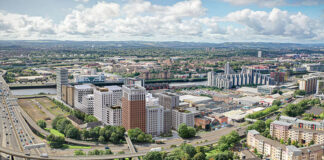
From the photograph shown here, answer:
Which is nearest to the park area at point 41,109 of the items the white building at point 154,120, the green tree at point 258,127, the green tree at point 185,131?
the white building at point 154,120

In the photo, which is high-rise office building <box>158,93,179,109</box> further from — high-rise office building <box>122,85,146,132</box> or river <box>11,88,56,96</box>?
river <box>11,88,56,96</box>

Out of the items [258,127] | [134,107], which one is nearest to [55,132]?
[134,107]

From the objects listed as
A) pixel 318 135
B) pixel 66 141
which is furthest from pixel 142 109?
pixel 318 135

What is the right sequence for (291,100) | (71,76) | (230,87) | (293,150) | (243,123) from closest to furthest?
(293,150) < (243,123) < (291,100) < (230,87) < (71,76)

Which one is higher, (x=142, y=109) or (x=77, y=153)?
(x=142, y=109)

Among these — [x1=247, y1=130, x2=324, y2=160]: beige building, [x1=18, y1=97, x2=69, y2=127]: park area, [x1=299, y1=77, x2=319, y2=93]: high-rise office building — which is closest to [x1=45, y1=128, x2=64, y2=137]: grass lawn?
[x1=18, y1=97, x2=69, y2=127]: park area

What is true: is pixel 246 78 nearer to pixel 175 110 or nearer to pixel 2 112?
pixel 175 110

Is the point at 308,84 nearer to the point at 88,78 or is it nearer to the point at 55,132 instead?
the point at 55,132
